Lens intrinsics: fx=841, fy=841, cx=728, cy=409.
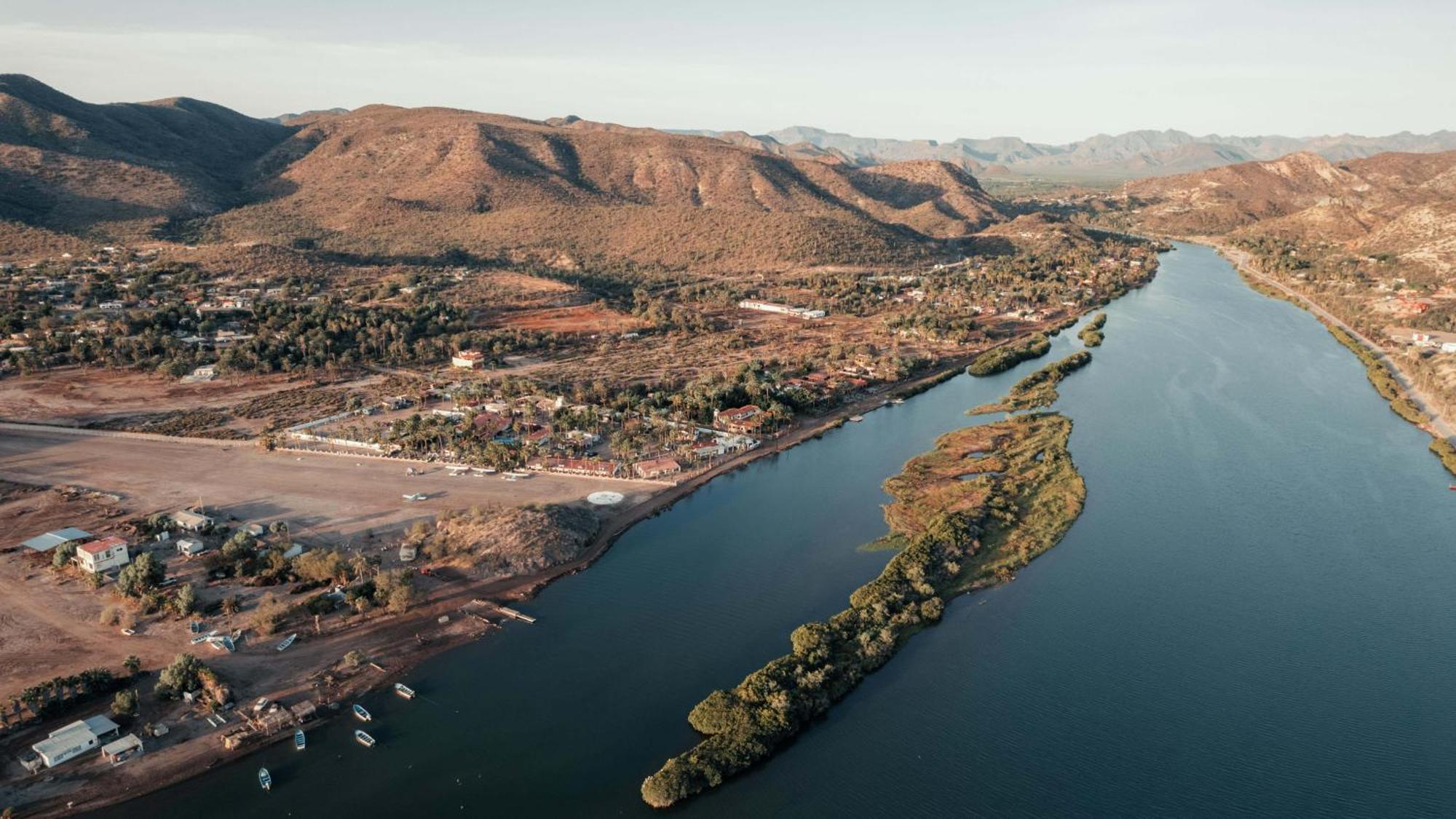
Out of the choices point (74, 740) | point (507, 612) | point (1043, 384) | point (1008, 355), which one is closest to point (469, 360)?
point (507, 612)

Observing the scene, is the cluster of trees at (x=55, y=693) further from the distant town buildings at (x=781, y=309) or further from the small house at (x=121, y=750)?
the distant town buildings at (x=781, y=309)

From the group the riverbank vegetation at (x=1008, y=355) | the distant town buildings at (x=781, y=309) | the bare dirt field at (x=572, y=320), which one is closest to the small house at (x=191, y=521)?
the bare dirt field at (x=572, y=320)

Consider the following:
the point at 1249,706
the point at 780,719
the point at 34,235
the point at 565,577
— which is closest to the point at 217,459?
the point at 565,577

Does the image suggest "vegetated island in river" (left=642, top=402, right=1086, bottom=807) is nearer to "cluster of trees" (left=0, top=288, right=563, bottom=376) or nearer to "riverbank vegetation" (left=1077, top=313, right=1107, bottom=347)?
"riverbank vegetation" (left=1077, top=313, right=1107, bottom=347)

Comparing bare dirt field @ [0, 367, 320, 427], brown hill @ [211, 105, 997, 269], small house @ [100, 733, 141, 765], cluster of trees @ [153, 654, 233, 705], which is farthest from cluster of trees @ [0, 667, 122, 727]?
brown hill @ [211, 105, 997, 269]

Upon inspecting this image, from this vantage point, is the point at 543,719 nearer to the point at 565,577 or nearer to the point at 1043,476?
the point at 565,577
